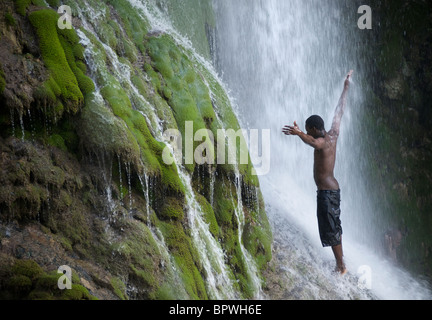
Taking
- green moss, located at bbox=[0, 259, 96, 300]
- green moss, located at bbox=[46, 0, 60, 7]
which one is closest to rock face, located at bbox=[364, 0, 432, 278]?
green moss, located at bbox=[46, 0, 60, 7]

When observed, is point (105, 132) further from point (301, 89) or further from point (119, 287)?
point (301, 89)

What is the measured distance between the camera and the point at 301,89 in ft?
43.0

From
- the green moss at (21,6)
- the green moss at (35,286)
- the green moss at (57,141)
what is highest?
the green moss at (21,6)

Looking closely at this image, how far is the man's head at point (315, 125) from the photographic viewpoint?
6395 millimetres

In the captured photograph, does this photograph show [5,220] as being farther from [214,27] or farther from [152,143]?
[214,27]

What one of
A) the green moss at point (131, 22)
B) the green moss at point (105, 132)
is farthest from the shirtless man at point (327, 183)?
the green moss at point (131, 22)

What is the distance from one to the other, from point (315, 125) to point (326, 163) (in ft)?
1.95

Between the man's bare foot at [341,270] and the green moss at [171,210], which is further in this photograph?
the man's bare foot at [341,270]

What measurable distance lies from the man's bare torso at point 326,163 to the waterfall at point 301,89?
3.19 meters

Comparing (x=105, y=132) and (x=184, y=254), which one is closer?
(x=105, y=132)

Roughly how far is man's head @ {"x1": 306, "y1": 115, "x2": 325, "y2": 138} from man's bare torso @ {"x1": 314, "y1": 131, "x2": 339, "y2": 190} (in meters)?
0.16

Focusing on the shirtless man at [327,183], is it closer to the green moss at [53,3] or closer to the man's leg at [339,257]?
the man's leg at [339,257]

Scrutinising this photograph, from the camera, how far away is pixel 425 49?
43.6 ft

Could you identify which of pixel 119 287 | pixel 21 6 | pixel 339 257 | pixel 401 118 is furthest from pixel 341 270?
pixel 401 118
